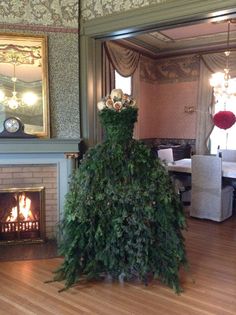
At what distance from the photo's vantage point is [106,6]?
3.39 metres

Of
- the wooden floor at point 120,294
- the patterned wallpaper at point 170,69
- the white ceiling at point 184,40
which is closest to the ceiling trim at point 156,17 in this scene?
the white ceiling at point 184,40

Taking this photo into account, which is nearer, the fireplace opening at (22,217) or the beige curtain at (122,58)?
the fireplace opening at (22,217)

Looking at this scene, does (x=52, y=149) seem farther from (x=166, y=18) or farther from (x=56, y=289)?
(x=166, y=18)

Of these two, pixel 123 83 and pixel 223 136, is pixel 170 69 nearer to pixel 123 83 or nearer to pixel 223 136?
pixel 123 83

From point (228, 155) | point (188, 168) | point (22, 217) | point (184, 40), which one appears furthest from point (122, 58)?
point (22, 217)

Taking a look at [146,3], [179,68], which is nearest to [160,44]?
[179,68]

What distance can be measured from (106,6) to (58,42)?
651 mm

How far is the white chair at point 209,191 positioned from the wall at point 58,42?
1.98m

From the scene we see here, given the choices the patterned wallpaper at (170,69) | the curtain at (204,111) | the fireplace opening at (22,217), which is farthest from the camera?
the patterned wallpaper at (170,69)

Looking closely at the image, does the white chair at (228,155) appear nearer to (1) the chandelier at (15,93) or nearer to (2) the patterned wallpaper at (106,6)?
(2) the patterned wallpaper at (106,6)

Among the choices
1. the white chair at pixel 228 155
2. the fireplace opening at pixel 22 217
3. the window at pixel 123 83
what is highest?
the window at pixel 123 83

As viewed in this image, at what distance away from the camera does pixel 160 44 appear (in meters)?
6.54

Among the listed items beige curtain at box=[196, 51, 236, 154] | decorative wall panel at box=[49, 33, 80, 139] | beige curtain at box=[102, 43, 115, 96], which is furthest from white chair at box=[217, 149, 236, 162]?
decorative wall panel at box=[49, 33, 80, 139]

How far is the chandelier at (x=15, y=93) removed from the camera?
138 inches
